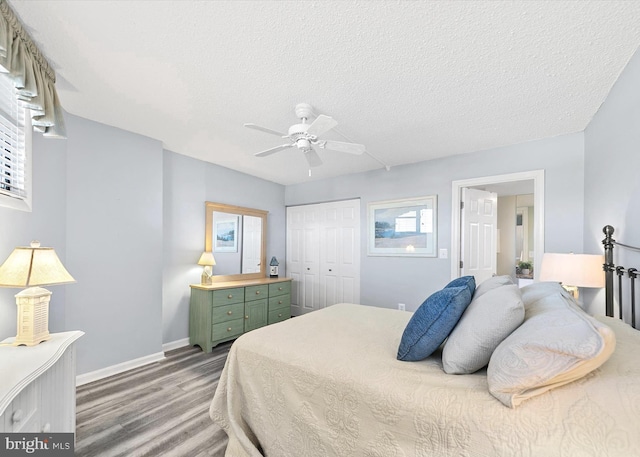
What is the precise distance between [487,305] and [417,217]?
265cm

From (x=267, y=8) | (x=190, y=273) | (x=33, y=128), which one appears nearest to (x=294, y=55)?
(x=267, y=8)

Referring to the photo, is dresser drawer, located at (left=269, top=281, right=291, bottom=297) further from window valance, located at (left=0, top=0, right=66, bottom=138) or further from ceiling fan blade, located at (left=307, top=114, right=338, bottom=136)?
window valance, located at (left=0, top=0, right=66, bottom=138)

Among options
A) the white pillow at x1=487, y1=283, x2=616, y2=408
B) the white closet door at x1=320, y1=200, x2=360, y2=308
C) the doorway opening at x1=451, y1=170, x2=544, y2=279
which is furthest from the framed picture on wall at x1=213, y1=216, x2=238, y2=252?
the white pillow at x1=487, y1=283, x2=616, y2=408

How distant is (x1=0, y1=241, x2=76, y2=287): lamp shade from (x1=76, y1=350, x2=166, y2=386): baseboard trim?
1.47 m

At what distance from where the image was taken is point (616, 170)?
197 cm

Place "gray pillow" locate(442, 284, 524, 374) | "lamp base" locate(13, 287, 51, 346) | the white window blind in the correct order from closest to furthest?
"gray pillow" locate(442, 284, 524, 374) → "lamp base" locate(13, 287, 51, 346) → the white window blind

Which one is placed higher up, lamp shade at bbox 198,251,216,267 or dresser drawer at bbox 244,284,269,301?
lamp shade at bbox 198,251,216,267

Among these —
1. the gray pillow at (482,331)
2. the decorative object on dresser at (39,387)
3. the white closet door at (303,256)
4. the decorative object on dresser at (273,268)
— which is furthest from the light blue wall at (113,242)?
the gray pillow at (482,331)

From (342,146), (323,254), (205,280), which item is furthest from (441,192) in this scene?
(205,280)

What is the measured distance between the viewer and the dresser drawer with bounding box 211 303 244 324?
3512mm

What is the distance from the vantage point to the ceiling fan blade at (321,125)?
6.32 ft

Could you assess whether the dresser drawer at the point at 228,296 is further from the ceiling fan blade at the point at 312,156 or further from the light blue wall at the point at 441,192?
the ceiling fan blade at the point at 312,156

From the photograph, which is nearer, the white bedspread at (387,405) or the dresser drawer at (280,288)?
the white bedspread at (387,405)

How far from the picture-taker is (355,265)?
175 inches
